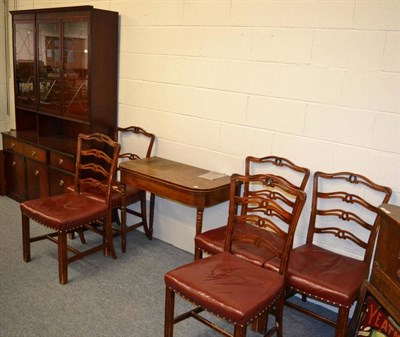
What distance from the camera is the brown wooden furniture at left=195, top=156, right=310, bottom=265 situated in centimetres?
251

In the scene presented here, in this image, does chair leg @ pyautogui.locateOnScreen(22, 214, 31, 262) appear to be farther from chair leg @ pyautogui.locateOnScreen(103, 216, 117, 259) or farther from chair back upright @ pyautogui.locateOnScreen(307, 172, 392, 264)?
chair back upright @ pyautogui.locateOnScreen(307, 172, 392, 264)

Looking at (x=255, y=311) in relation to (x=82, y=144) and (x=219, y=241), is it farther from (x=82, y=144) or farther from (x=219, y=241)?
(x=82, y=144)

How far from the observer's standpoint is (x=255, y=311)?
1.98m

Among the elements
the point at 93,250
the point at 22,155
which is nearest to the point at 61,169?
the point at 22,155

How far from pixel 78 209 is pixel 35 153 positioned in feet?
4.27

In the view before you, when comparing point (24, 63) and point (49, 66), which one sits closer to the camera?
point (49, 66)

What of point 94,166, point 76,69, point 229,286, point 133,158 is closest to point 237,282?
point 229,286

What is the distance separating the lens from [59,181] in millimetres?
3873

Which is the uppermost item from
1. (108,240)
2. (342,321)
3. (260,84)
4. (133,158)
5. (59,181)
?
(260,84)

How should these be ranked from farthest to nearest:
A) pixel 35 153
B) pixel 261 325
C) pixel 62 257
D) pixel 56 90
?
1. pixel 35 153
2. pixel 56 90
3. pixel 62 257
4. pixel 261 325

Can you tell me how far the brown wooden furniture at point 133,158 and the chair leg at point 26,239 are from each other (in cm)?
67

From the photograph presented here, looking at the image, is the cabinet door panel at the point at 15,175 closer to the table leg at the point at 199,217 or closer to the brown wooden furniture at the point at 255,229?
the table leg at the point at 199,217

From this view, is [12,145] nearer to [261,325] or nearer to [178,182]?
[178,182]

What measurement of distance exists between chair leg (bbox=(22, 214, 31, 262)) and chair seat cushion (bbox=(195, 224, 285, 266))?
135 centimetres
